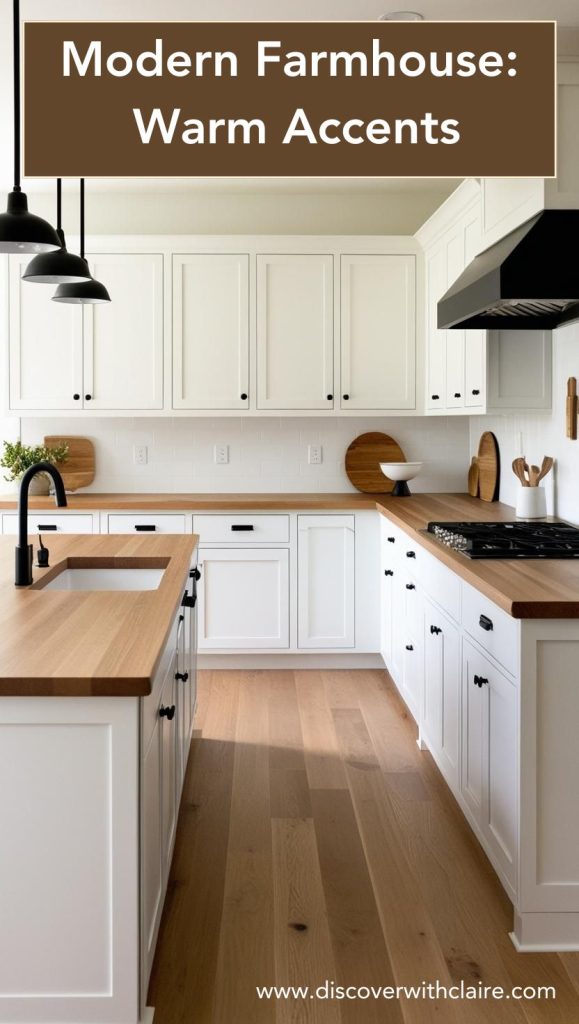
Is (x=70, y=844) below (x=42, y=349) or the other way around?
below

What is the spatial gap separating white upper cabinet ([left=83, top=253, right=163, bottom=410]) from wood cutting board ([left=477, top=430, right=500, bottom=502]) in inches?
72.0

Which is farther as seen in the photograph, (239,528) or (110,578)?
(239,528)

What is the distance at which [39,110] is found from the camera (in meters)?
2.51

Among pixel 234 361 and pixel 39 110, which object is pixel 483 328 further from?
pixel 39 110

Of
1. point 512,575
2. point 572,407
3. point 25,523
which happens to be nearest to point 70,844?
point 25,523

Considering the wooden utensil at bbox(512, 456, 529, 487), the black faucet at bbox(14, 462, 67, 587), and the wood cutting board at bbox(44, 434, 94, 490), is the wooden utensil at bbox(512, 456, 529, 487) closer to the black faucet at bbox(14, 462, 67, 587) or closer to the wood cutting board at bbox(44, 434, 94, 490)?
the black faucet at bbox(14, 462, 67, 587)

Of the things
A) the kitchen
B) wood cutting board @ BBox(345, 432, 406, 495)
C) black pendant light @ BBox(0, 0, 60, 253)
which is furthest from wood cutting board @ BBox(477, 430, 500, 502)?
black pendant light @ BBox(0, 0, 60, 253)

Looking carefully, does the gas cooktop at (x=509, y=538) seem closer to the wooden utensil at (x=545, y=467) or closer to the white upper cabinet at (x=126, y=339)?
the wooden utensil at (x=545, y=467)

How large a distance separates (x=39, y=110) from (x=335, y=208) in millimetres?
3461

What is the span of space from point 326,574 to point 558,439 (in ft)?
5.24

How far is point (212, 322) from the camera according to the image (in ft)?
17.7

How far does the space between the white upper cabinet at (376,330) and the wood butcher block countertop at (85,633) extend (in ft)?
7.82

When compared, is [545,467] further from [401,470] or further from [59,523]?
[59,523]

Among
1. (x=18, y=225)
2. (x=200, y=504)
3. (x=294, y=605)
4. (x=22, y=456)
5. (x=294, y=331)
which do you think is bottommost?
(x=294, y=605)
